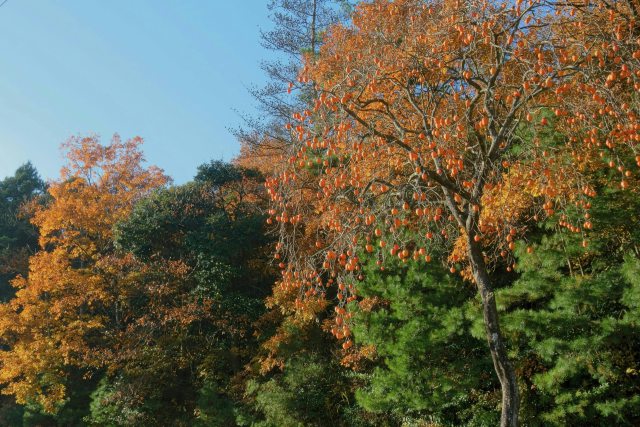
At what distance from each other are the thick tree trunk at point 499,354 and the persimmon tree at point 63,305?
8.67m

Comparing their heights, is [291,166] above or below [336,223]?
above

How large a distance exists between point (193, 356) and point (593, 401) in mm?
7342

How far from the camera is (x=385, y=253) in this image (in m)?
7.84

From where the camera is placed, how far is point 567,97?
561 centimetres

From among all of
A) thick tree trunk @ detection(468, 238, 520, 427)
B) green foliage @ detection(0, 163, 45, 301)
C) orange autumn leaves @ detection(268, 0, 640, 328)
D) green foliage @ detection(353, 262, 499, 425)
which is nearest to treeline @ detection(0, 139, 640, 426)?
green foliage @ detection(353, 262, 499, 425)

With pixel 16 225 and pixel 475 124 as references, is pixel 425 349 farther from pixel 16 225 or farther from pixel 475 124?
pixel 16 225

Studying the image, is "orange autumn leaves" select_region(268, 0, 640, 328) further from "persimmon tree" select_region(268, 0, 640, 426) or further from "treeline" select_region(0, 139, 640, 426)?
"treeline" select_region(0, 139, 640, 426)

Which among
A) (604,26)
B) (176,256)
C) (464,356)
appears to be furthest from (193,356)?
(604,26)

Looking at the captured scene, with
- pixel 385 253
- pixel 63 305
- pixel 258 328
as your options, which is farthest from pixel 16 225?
pixel 385 253

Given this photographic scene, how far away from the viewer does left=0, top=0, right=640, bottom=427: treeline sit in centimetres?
483

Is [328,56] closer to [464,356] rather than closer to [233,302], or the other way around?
[233,302]

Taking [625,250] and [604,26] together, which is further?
[625,250]

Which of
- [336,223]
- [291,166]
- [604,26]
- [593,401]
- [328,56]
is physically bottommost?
[593,401]

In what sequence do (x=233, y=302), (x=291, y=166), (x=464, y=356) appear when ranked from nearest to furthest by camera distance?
(x=291, y=166), (x=464, y=356), (x=233, y=302)
